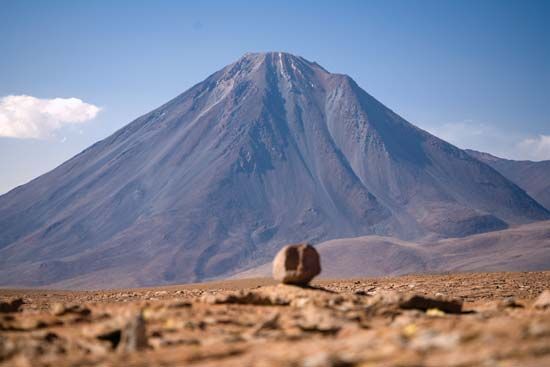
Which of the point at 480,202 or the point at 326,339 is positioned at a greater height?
the point at 480,202

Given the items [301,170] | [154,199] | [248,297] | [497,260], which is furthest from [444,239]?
[248,297]

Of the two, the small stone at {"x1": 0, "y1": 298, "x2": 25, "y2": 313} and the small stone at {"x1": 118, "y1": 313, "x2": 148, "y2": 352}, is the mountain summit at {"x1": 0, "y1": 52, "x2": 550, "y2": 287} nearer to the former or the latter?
the small stone at {"x1": 0, "y1": 298, "x2": 25, "y2": 313}

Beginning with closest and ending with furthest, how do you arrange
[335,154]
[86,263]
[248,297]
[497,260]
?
[248,297] → [497,260] → [86,263] → [335,154]

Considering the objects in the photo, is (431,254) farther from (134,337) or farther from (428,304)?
(134,337)

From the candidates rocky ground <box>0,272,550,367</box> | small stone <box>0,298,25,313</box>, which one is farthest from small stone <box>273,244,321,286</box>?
small stone <box>0,298,25,313</box>

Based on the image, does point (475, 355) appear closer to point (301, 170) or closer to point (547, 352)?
point (547, 352)

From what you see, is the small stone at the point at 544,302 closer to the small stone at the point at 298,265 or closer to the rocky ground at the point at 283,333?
the rocky ground at the point at 283,333

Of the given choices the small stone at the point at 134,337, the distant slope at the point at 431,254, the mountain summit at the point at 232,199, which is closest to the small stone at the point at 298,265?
the small stone at the point at 134,337
